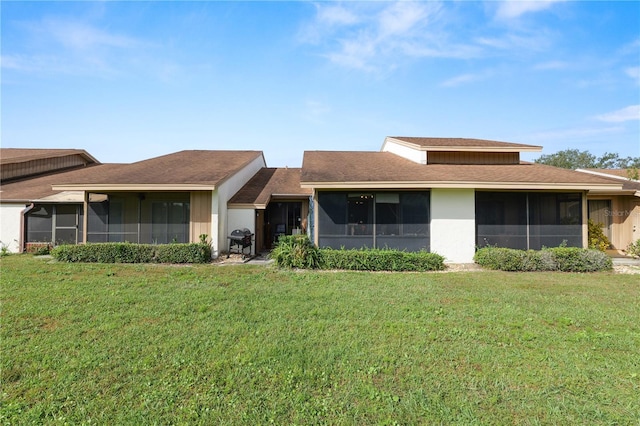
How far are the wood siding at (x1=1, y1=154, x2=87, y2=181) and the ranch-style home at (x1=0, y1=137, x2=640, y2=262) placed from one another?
4.51 metres

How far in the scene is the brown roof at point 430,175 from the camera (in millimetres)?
10312

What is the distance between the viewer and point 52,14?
25.2 ft

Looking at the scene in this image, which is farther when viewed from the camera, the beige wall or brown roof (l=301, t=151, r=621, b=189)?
the beige wall

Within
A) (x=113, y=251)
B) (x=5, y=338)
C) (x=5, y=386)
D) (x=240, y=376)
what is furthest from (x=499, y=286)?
(x=113, y=251)

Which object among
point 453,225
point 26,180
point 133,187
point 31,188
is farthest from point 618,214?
point 26,180

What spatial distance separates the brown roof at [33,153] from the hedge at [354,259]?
17454 mm

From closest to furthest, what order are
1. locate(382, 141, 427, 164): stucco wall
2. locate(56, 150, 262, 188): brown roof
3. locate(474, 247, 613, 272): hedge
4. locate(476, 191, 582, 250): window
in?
locate(474, 247, 613, 272): hedge < locate(476, 191, 582, 250): window < locate(56, 150, 262, 188): brown roof < locate(382, 141, 427, 164): stucco wall

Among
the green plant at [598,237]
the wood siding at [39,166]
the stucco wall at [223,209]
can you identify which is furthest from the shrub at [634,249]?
the wood siding at [39,166]

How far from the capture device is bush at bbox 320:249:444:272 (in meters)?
9.38

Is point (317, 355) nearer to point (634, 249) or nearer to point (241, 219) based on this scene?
point (241, 219)

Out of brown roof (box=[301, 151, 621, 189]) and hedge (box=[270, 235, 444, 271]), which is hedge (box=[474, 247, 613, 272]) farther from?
brown roof (box=[301, 151, 621, 189])

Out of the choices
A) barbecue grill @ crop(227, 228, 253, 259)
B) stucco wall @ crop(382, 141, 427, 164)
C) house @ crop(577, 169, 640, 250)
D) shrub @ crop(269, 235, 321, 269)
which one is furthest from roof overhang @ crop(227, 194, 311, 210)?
house @ crop(577, 169, 640, 250)

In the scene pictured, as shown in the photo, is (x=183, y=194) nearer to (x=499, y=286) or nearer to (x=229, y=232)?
(x=229, y=232)

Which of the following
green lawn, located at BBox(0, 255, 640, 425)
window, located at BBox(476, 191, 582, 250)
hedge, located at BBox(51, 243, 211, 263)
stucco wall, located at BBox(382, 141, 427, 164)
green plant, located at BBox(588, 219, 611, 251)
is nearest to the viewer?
green lawn, located at BBox(0, 255, 640, 425)
